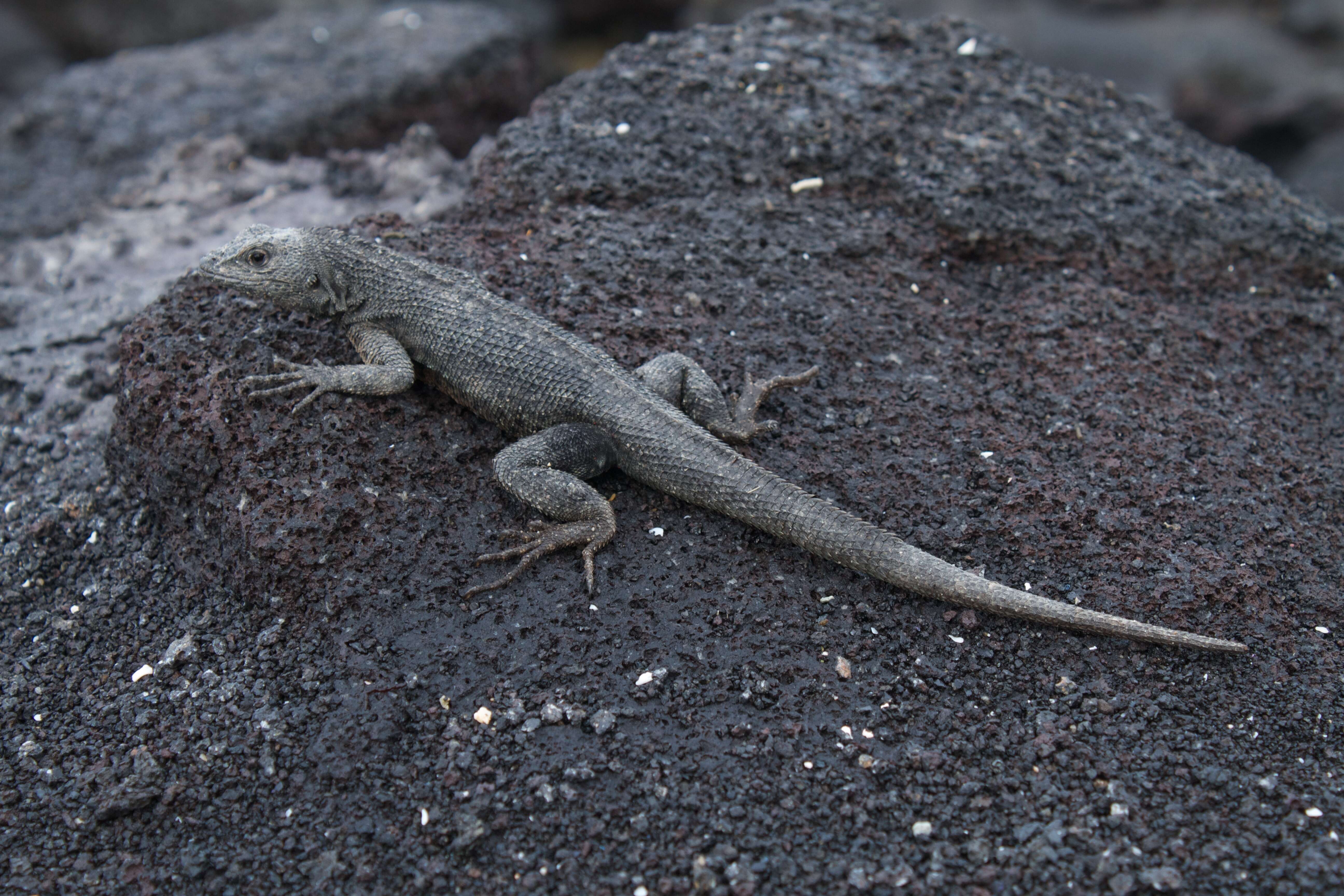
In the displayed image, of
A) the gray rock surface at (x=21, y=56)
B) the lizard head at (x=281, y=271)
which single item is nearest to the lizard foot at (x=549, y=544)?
the lizard head at (x=281, y=271)

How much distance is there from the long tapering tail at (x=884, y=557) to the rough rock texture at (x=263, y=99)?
5.69m

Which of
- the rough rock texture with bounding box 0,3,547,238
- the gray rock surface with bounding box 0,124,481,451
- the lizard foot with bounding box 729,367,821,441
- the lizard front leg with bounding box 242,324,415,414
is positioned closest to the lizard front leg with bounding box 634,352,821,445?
the lizard foot with bounding box 729,367,821,441

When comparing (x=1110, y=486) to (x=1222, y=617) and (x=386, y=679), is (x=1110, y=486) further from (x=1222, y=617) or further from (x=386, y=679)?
(x=386, y=679)

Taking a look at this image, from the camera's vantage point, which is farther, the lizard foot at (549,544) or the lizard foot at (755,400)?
the lizard foot at (755,400)

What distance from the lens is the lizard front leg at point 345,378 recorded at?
420 cm

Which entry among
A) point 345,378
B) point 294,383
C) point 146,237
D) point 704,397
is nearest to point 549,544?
point 704,397

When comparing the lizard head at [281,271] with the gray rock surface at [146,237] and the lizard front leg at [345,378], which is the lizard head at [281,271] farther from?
the gray rock surface at [146,237]

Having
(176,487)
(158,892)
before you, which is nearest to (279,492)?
(176,487)

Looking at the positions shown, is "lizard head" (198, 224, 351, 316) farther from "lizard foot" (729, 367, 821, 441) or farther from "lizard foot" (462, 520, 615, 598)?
"lizard foot" (729, 367, 821, 441)

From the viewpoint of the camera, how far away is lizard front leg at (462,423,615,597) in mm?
3955

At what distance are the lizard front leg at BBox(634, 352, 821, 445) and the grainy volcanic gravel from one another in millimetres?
131

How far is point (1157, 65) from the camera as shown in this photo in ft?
39.1

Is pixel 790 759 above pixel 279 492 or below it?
below

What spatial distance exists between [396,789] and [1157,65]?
41.7 ft
